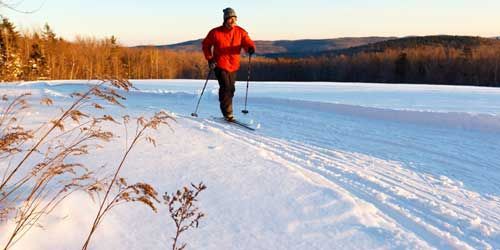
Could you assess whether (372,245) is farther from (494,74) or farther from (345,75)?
(345,75)

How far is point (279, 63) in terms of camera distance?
9844 cm

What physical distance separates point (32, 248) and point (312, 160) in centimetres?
368

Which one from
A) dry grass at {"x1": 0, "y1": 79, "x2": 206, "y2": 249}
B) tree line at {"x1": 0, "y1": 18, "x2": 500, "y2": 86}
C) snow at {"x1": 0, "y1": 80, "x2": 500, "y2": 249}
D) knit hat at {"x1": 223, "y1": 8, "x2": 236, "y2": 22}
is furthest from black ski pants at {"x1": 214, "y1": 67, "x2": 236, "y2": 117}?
tree line at {"x1": 0, "y1": 18, "x2": 500, "y2": 86}

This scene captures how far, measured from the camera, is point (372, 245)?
3100 millimetres

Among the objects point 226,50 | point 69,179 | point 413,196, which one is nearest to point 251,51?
point 226,50

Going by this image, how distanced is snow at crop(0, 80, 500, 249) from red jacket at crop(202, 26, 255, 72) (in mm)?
1441

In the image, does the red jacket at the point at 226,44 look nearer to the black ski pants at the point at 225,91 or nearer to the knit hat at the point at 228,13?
the black ski pants at the point at 225,91

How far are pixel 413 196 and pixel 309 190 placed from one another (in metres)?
1.12

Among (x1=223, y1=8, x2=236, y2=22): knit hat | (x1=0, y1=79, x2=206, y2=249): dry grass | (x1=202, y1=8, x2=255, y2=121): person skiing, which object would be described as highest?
(x1=223, y1=8, x2=236, y2=22): knit hat

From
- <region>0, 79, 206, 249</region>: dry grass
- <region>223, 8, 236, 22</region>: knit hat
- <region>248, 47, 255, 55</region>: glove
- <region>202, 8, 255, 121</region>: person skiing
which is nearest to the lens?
<region>0, 79, 206, 249</region>: dry grass

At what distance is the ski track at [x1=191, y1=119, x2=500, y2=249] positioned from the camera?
3.50 m

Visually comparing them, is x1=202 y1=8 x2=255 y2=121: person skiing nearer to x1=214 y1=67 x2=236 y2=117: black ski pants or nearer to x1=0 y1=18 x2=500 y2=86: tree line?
x1=214 y1=67 x2=236 y2=117: black ski pants

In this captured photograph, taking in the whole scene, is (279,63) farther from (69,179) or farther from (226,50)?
(69,179)

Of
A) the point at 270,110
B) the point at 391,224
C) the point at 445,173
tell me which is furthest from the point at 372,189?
the point at 270,110
